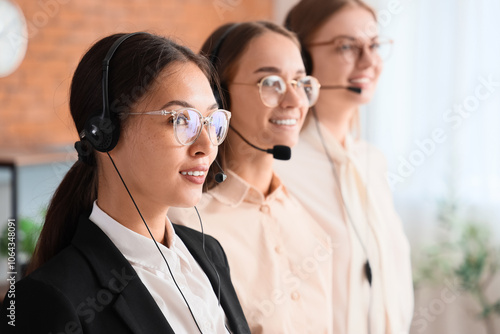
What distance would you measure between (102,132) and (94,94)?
7cm

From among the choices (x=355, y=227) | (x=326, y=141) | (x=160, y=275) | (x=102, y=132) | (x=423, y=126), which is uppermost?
(x=102, y=132)

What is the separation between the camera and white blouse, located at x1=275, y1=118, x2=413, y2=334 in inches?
56.2

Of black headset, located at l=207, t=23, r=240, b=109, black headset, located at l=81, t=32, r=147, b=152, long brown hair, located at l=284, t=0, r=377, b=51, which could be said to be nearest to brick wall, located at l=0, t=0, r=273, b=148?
long brown hair, located at l=284, t=0, r=377, b=51

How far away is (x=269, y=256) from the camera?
49.4 inches

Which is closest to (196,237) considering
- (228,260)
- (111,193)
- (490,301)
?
(228,260)

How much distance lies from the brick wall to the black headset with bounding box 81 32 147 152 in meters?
2.30

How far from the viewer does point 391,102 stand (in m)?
2.99

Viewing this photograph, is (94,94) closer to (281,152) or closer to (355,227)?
(281,152)

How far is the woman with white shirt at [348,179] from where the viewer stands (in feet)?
4.71

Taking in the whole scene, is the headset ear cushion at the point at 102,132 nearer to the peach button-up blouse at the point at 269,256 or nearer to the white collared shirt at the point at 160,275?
the white collared shirt at the point at 160,275

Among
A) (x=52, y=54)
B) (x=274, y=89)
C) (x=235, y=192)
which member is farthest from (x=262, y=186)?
(x=52, y=54)

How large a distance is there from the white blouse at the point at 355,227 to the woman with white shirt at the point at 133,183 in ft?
1.70

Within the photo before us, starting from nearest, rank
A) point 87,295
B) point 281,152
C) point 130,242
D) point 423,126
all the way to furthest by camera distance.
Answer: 1. point 87,295
2. point 130,242
3. point 281,152
4. point 423,126

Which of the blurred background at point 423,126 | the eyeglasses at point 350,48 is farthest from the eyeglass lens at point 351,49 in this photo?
the blurred background at point 423,126
